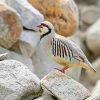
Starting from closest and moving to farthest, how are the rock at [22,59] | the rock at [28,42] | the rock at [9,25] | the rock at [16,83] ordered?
the rock at [16,83]
the rock at [9,25]
the rock at [22,59]
the rock at [28,42]

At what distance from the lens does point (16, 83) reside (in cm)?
436

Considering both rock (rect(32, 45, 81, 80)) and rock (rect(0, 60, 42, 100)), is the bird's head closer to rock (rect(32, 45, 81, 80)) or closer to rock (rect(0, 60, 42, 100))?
rock (rect(0, 60, 42, 100))

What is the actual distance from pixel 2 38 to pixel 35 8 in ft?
3.39

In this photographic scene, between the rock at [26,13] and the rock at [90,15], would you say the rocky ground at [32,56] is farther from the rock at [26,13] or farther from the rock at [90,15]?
the rock at [90,15]

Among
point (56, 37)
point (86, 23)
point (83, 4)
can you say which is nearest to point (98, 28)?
point (86, 23)

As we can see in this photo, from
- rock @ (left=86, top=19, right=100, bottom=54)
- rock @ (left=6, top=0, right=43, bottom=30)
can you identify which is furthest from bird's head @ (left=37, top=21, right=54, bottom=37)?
rock @ (left=86, top=19, right=100, bottom=54)

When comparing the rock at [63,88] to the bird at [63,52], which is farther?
the bird at [63,52]

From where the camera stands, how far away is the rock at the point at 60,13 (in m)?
6.28

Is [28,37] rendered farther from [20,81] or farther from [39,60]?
[20,81]

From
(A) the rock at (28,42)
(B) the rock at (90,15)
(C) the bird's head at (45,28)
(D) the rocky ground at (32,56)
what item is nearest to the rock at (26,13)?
(D) the rocky ground at (32,56)

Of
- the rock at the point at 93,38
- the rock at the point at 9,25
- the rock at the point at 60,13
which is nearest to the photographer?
the rock at the point at 9,25

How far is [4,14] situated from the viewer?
5.35 metres

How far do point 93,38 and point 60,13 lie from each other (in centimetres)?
525

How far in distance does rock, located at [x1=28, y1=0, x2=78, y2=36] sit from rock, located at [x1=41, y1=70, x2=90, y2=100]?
5.97 ft
